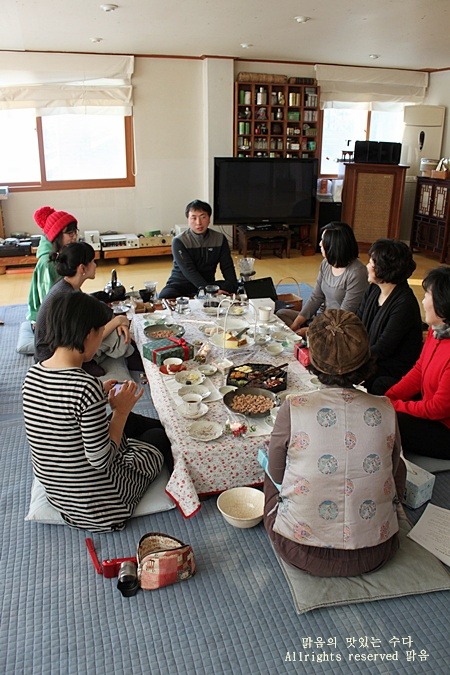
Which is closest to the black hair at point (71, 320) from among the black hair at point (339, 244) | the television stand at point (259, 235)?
the black hair at point (339, 244)

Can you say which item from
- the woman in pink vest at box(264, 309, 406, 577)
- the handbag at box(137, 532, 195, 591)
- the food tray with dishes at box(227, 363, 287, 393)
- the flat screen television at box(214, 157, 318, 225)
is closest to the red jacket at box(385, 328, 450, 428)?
the food tray with dishes at box(227, 363, 287, 393)

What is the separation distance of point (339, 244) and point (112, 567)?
2.17 m

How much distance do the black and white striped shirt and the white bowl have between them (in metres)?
0.34

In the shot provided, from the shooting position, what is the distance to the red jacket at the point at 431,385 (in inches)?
90.1

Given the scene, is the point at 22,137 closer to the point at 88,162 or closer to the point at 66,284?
the point at 88,162

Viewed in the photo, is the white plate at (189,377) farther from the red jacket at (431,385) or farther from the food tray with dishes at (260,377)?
the red jacket at (431,385)

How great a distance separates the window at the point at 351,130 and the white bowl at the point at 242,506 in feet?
21.3

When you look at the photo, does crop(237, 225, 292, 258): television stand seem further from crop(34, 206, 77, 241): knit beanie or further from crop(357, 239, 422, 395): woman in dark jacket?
crop(357, 239, 422, 395): woman in dark jacket

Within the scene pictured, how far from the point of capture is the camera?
6.06ft

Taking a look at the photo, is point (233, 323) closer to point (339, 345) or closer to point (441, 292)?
point (441, 292)

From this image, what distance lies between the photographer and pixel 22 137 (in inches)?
255

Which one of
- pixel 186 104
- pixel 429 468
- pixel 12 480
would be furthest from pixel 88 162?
pixel 429 468

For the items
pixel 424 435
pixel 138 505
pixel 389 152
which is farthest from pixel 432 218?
pixel 138 505

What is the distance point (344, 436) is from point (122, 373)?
190cm
